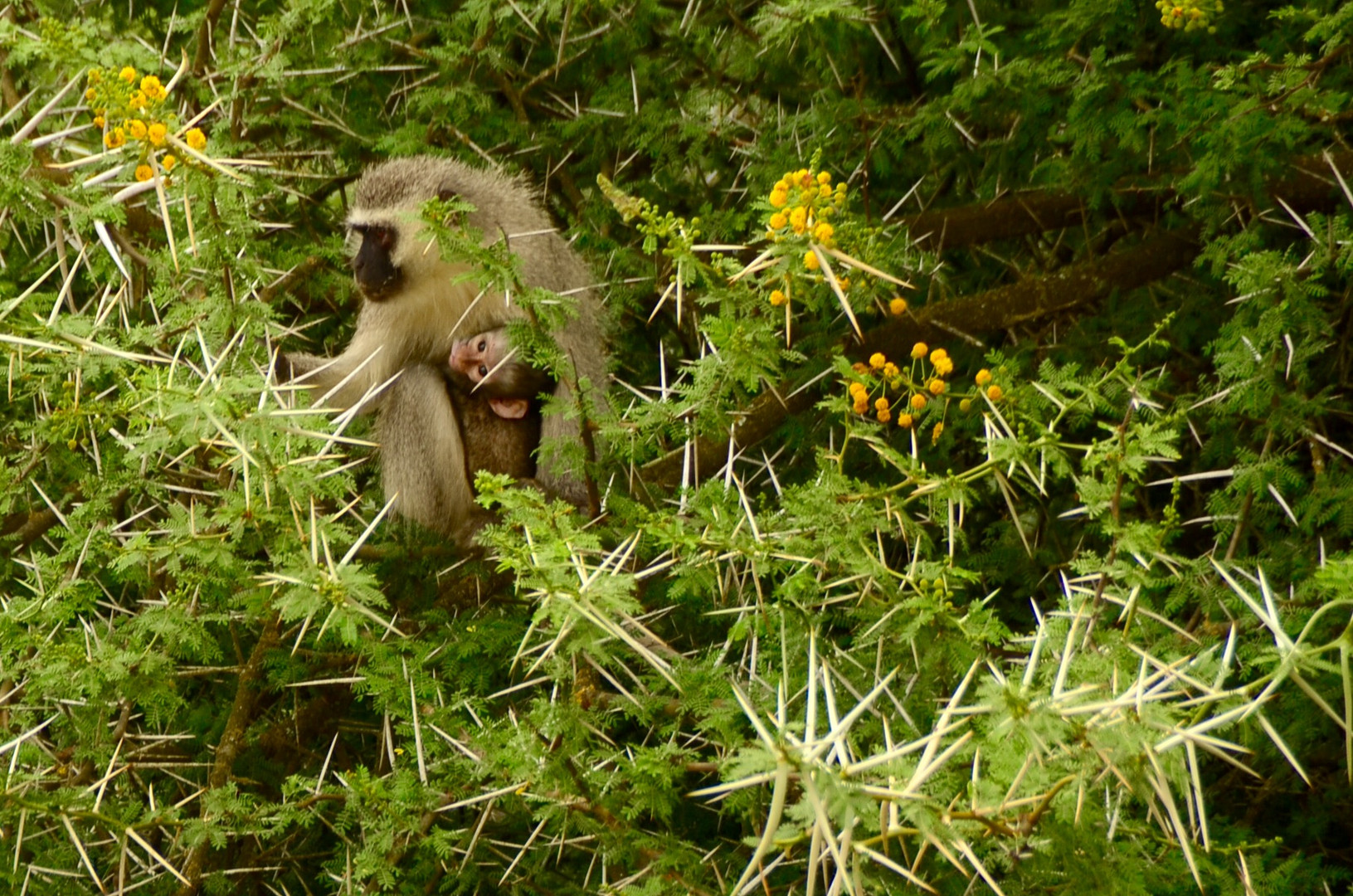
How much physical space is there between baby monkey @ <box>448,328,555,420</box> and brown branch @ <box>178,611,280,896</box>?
3.55ft

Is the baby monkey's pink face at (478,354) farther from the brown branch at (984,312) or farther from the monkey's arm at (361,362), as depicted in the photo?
the brown branch at (984,312)

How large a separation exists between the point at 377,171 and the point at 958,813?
120 inches

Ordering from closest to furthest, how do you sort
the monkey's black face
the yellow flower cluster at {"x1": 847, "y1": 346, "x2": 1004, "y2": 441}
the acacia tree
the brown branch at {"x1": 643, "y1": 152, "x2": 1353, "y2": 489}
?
the acacia tree → the yellow flower cluster at {"x1": 847, "y1": 346, "x2": 1004, "y2": 441} → the brown branch at {"x1": 643, "y1": 152, "x2": 1353, "y2": 489} → the monkey's black face

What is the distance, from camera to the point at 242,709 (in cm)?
322

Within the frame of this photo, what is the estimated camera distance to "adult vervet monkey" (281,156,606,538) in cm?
411

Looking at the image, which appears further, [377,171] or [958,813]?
[377,171]

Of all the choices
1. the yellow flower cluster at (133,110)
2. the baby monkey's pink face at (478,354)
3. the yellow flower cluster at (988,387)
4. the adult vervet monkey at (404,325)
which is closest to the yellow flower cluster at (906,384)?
the yellow flower cluster at (988,387)

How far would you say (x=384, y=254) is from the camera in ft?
13.6

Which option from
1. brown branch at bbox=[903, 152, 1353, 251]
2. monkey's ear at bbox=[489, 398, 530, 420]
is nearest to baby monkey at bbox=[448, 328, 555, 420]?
monkey's ear at bbox=[489, 398, 530, 420]

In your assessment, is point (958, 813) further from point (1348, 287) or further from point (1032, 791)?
point (1348, 287)

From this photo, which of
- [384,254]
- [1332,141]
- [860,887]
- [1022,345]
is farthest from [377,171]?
[860,887]

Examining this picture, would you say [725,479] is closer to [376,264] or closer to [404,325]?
[376,264]

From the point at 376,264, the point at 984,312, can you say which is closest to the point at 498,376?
the point at 376,264

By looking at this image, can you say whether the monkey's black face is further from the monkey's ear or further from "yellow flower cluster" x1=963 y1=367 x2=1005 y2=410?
"yellow flower cluster" x1=963 y1=367 x2=1005 y2=410
